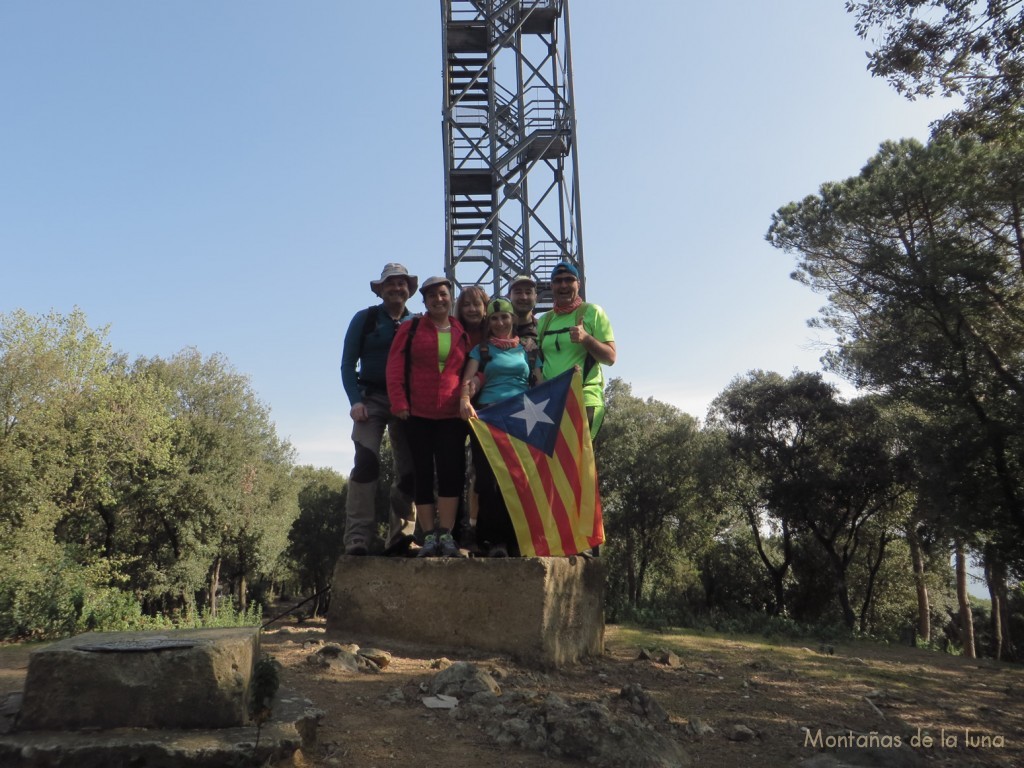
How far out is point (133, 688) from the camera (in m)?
2.57

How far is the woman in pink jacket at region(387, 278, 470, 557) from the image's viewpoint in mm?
4777

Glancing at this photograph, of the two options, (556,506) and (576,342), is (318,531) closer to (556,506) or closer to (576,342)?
(556,506)

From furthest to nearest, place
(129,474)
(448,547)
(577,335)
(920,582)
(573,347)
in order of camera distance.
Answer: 1. (129,474)
2. (920,582)
3. (573,347)
4. (577,335)
5. (448,547)

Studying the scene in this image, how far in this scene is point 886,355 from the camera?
15359mm

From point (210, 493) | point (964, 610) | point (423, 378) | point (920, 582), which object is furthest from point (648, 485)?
point (423, 378)

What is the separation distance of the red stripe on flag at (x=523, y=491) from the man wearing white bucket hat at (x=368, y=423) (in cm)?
73

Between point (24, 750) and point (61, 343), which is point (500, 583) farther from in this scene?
point (61, 343)

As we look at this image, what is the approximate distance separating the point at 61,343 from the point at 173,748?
985 inches

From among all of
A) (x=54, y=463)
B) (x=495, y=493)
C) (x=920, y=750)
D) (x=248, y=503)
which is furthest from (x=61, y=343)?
(x=920, y=750)

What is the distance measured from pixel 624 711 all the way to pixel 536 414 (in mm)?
2163

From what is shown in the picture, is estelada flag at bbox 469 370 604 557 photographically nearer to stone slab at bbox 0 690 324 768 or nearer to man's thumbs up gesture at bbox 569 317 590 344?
man's thumbs up gesture at bbox 569 317 590 344

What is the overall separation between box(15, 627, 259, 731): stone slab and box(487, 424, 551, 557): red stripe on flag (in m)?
2.49

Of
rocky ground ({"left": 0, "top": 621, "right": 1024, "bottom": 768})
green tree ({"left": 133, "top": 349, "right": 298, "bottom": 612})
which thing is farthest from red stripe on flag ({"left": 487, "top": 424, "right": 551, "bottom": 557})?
green tree ({"left": 133, "top": 349, "right": 298, "bottom": 612})

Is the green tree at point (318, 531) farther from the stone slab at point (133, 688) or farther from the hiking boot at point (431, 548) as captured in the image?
the stone slab at point (133, 688)
